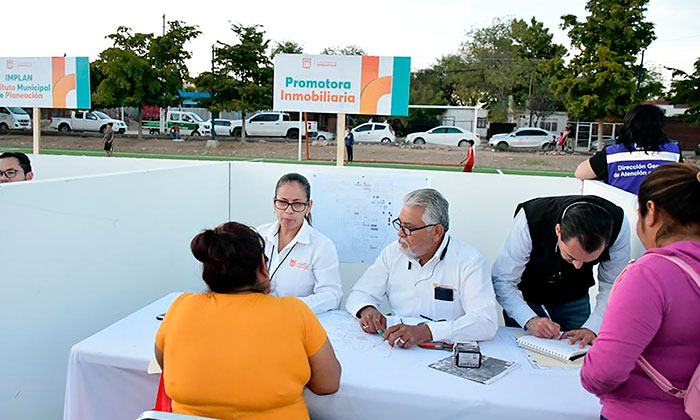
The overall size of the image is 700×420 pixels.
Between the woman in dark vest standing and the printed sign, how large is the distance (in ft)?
17.1

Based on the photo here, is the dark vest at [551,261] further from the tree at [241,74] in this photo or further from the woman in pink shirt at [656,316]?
the tree at [241,74]

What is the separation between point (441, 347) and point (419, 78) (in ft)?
109

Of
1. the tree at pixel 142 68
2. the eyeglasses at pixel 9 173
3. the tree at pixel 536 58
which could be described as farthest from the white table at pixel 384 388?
the tree at pixel 536 58

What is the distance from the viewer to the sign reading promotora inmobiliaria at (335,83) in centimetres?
470

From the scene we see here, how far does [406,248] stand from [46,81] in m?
5.31

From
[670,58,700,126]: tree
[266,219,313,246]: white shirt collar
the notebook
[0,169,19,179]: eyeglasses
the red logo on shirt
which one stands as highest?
[670,58,700,126]: tree

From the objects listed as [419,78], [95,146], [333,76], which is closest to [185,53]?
[95,146]

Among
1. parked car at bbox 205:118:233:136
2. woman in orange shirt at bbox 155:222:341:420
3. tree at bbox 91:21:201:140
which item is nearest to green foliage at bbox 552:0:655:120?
parked car at bbox 205:118:233:136

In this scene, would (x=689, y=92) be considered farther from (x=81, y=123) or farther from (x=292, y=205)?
(x=81, y=123)

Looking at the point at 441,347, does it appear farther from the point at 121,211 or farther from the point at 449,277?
A: the point at 121,211

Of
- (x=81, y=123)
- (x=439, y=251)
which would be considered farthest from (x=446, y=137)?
(x=439, y=251)

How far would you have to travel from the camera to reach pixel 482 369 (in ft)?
6.26

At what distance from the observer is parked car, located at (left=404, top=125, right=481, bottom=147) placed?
22.8 m

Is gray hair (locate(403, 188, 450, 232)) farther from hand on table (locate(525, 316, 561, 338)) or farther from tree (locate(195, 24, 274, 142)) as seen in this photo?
tree (locate(195, 24, 274, 142))
